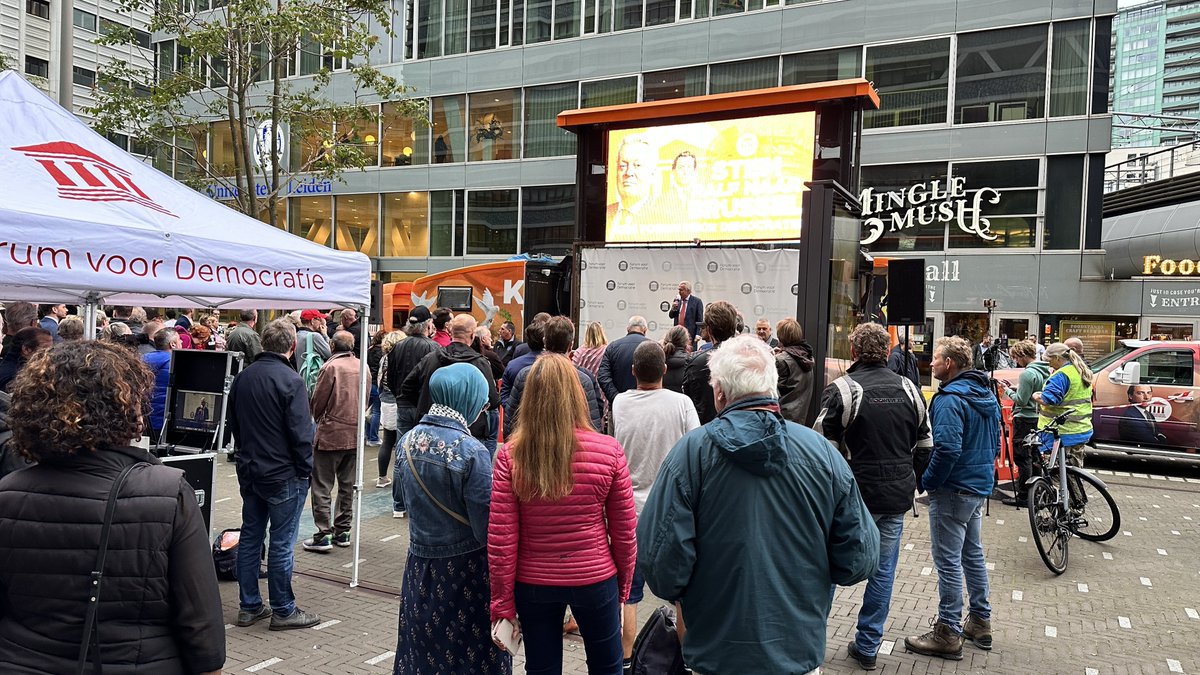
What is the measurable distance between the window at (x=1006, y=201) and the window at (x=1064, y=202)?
33 cm

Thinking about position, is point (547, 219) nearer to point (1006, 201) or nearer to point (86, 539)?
point (1006, 201)

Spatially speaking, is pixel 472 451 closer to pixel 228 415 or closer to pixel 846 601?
pixel 228 415

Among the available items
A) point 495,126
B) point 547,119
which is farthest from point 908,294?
point 495,126

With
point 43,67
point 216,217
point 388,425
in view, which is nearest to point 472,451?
point 216,217

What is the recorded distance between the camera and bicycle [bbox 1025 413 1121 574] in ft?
22.6

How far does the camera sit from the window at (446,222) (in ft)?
96.3

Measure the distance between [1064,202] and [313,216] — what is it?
2644 centimetres

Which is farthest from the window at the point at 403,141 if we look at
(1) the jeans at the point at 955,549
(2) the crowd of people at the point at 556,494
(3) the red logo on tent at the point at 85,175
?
(1) the jeans at the point at 955,549

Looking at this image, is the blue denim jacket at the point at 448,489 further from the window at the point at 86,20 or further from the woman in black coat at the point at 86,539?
the window at the point at 86,20

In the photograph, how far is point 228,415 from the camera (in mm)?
5262

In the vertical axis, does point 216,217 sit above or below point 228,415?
above

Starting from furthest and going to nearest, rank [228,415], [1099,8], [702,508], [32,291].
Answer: [1099,8] < [32,291] < [228,415] < [702,508]

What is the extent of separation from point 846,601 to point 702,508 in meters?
3.96

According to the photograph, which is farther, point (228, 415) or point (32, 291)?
point (32, 291)
